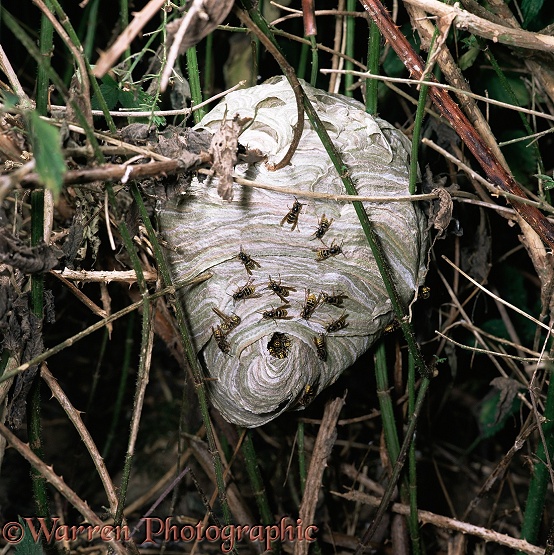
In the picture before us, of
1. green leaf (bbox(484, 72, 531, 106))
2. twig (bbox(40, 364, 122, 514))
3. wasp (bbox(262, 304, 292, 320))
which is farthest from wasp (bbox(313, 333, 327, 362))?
green leaf (bbox(484, 72, 531, 106))

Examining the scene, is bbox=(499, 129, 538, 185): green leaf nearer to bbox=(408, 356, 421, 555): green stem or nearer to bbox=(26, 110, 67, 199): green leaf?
bbox=(408, 356, 421, 555): green stem

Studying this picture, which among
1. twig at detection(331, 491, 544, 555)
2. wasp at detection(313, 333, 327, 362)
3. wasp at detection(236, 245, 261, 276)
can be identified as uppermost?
wasp at detection(236, 245, 261, 276)

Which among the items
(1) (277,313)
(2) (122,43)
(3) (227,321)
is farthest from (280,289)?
(2) (122,43)

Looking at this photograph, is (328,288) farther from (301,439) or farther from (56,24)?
(56,24)

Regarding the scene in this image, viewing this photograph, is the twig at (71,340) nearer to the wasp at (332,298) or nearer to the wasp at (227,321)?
the wasp at (227,321)

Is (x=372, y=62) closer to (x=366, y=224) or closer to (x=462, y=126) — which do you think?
(x=462, y=126)

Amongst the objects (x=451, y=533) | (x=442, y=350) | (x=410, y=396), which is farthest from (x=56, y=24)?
(x=451, y=533)
